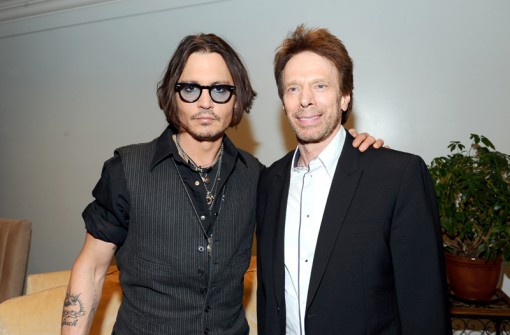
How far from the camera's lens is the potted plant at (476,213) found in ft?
7.47

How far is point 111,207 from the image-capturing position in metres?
1.65

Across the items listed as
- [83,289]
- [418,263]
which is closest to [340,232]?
[418,263]

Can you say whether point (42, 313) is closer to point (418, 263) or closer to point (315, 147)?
point (315, 147)

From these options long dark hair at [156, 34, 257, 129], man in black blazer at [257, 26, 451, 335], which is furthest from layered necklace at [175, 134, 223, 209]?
man in black blazer at [257, 26, 451, 335]

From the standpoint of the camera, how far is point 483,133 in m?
2.88

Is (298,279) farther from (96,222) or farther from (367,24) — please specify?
(367,24)

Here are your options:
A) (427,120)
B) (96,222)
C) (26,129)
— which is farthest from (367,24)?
(26,129)

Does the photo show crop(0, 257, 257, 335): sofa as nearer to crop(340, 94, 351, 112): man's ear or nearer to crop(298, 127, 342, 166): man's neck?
crop(298, 127, 342, 166): man's neck

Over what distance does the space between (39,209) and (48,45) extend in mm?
1756

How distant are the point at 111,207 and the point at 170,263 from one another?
0.33 m

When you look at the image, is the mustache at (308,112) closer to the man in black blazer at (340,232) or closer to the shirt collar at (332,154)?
the man in black blazer at (340,232)

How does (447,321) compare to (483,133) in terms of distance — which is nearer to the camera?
(447,321)

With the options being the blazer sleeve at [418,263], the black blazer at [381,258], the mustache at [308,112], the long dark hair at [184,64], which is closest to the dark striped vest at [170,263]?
the long dark hair at [184,64]

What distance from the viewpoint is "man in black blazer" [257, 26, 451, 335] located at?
146 centimetres
